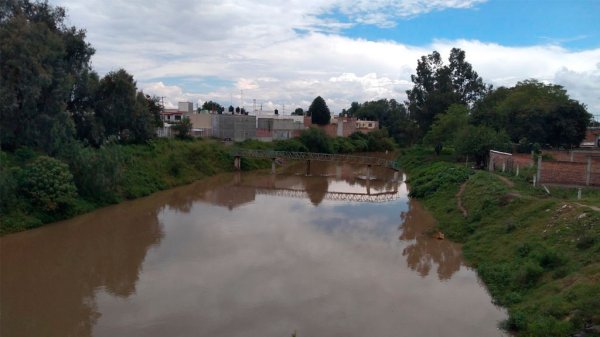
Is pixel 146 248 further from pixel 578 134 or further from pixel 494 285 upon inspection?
→ pixel 578 134

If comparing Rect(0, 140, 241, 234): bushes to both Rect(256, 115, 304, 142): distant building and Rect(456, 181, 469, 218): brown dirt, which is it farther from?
Rect(256, 115, 304, 142): distant building

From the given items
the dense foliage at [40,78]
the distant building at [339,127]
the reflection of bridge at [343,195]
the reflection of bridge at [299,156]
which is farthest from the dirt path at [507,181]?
the distant building at [339,127]

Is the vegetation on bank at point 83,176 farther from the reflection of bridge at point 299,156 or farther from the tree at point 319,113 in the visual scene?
the tree at point 319,113

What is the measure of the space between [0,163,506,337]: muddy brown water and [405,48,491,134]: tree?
97.8ft

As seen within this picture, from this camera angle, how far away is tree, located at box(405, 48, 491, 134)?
181ft

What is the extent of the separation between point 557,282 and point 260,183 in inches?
1137

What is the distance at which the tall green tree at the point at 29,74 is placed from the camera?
23.4m

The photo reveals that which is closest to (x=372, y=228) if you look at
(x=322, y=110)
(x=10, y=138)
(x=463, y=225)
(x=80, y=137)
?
(x=463, y=225)

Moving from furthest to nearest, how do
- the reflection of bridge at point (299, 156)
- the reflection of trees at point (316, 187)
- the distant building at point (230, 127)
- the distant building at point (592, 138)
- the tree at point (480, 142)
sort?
the distant building at point (230, 127) < the distant building at point (592, 138) < the reflection of bridge at point (299, 156) < the tree at point (480, 142) < the reflection of trees at point (316, 187)

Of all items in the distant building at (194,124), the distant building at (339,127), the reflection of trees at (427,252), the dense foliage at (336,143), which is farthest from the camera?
the distant building at (339,127)

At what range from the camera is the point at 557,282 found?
40.4 feet

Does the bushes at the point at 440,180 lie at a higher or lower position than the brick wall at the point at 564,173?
lower

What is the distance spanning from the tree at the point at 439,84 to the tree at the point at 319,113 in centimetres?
1829

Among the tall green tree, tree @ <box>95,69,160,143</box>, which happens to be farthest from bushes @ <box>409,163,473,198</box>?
the tall green tree
